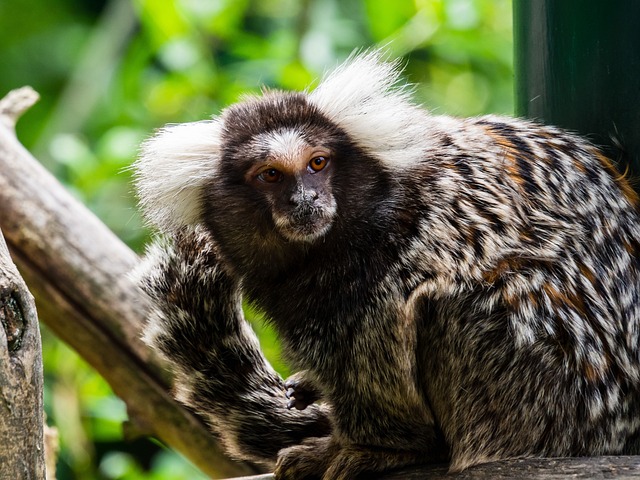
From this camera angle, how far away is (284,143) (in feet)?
7.95

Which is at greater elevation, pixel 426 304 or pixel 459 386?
pixel 426 304

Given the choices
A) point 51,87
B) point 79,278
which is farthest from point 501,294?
point 51,87

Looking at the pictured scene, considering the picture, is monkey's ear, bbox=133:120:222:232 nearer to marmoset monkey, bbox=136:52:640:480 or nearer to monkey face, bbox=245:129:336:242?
marmoset monkey, bbox=136:52:640:480

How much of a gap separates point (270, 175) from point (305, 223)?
18 centimetres

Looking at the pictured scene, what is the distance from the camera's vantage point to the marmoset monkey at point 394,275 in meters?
2.33

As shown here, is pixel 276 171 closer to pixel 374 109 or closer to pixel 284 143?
pixel 284 143

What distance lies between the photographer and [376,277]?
247cm

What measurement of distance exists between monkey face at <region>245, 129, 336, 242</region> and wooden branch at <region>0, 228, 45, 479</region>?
30.0 inches

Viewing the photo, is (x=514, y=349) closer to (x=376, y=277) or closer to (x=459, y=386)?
(x=459, y=386)

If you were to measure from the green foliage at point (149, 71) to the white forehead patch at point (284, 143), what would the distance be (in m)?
0.60

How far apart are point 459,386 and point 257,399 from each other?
732 mm

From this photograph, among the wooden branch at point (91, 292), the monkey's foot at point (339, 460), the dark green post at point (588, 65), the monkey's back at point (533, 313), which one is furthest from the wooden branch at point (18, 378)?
the dark green post at point (588, 65)

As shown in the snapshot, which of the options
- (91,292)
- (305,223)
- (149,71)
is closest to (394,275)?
(305,223)

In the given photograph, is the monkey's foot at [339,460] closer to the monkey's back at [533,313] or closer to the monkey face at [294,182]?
the monkey's back at [533,313]
